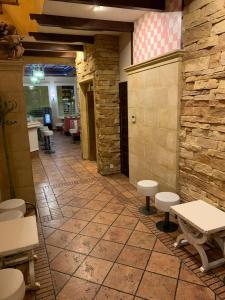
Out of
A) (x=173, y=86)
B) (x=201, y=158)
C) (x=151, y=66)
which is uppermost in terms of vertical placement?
(x=151, y=66)

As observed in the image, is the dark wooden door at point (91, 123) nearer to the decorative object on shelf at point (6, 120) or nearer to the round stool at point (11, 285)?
the decorative object on shelf at point (6, 120)

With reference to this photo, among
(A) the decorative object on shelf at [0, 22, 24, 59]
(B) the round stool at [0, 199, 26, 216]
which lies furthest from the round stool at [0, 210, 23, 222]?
(A) the decorative object on shelf at [0, 22, 24, 59]

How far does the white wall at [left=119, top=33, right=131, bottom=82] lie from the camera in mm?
4266

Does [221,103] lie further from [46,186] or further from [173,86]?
[46,186]

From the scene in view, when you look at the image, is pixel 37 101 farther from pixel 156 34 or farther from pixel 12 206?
pixel 12 206

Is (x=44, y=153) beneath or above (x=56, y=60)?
beneath

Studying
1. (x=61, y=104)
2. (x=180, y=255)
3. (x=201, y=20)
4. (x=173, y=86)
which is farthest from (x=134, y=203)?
(x=61, y=104)

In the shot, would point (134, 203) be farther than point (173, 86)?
Yes

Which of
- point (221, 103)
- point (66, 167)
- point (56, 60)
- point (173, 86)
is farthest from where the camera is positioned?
point (56, 60)

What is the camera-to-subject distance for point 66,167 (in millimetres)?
5801

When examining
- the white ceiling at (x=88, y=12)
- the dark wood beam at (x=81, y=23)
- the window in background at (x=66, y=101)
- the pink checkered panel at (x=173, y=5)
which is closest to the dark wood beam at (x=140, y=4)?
the pink checkered panel at (x=173, y=5)

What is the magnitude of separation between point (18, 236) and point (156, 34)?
3094mm

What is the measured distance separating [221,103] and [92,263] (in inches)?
80.6

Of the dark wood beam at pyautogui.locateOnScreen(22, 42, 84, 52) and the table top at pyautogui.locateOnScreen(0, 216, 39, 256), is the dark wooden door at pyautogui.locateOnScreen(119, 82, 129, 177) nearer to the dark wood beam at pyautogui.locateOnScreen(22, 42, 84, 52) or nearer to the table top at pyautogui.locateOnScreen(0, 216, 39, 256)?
the dark wood beam at pyautogui.locateOnScreen(22, 42, 84, 52)
